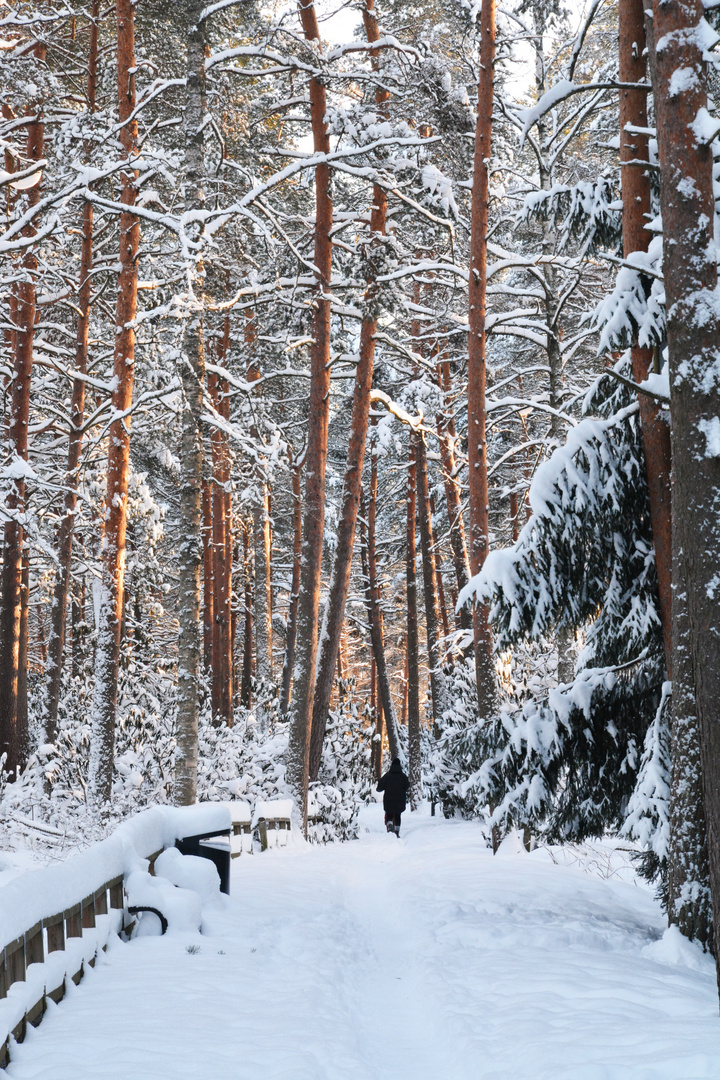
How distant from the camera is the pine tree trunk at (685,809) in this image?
18.4 ft

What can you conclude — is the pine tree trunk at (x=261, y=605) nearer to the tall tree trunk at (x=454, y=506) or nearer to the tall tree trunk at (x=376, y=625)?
the tall tree trunk at (x=376, y=625)

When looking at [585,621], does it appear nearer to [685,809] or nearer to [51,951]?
[685,809]

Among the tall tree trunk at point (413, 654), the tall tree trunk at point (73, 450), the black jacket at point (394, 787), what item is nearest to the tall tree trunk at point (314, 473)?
the black jacket at point (394, 787)

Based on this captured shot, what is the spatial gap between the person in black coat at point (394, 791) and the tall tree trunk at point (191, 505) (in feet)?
24.6

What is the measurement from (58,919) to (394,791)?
14171 mm

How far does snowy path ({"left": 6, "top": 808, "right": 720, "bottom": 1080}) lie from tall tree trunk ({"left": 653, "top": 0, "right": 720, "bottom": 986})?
850 millimetres

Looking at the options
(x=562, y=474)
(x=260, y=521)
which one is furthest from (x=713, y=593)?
(x=260, y=521)

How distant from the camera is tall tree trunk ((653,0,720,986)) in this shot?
4.61 metres

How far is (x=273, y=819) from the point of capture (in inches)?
486

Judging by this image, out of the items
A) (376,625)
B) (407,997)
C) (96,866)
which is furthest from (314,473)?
(376,625)

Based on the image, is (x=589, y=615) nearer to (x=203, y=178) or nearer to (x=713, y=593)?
(x=713, y=593)

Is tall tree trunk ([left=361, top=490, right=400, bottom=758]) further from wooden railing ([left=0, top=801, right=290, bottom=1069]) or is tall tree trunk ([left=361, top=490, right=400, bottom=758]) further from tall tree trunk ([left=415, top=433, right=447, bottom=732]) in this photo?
wooden railing ([left=0, top=801, right=290, bottom=1069])

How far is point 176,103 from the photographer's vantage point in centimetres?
1517

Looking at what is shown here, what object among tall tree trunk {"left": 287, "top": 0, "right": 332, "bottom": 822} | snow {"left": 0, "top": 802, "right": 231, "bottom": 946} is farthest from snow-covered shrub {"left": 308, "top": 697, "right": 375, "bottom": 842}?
snow {"left": 0, "top": 802, "right": 231, "bottom": 946}
